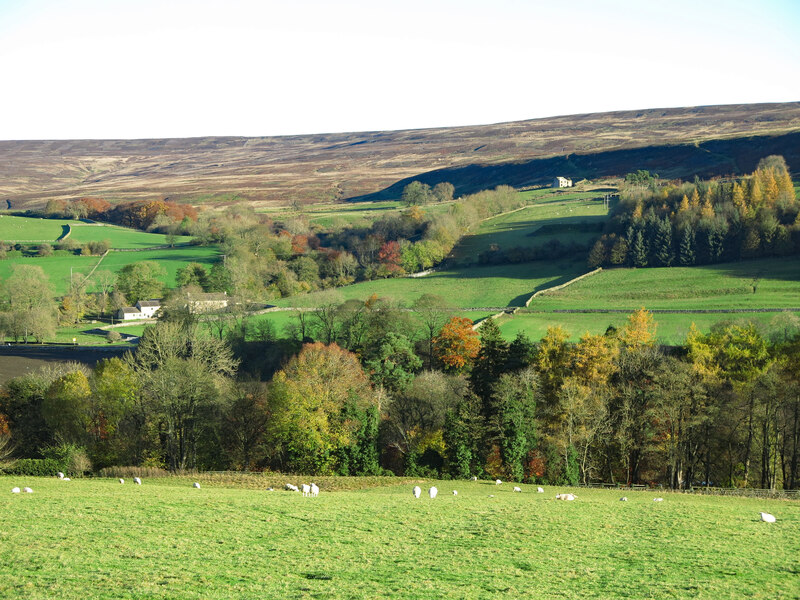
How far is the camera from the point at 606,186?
7210 inches

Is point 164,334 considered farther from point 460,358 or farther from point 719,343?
point 719,343

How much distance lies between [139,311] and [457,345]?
55387 millimetres

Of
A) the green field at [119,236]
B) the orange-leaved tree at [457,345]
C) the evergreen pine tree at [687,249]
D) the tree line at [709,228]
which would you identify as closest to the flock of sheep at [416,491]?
the orange-leaved tree at [457,345]

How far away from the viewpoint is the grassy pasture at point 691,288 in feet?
274

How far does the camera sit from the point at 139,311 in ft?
343

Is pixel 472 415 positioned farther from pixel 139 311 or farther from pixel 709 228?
pixel 709 228

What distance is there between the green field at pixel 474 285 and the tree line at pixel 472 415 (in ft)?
115

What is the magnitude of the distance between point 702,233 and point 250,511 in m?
96.4

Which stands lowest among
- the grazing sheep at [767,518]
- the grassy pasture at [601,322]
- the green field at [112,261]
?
the grassy pasture at [601,322]

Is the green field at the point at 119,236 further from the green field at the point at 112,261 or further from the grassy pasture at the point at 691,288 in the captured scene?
the grassy pasture at the point at 691,288

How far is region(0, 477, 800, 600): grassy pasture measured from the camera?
16156 millimetres

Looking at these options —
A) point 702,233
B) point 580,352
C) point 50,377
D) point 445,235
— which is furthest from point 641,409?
point 445,235

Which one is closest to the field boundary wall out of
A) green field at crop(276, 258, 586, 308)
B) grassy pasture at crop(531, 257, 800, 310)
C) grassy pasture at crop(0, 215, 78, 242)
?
grassy pasture at crop(531, 257, 800, 310)

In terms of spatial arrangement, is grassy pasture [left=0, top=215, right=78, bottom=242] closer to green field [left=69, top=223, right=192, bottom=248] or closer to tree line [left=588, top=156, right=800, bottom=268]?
green field [left=69, top=223, right=192, bottom=248]
